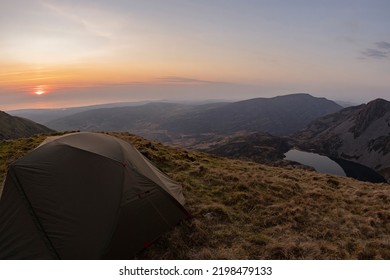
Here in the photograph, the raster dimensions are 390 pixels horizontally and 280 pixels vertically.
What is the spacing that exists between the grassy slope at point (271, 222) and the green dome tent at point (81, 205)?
1.09 meters

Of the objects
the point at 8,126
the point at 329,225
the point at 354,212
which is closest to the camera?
the point at 329,225

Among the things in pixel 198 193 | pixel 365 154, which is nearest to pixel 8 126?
pixel 198 193

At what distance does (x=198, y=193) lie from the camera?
17.1 meters

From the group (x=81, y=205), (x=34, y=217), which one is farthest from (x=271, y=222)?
(x=34, y=217)

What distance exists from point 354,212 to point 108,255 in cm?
1366

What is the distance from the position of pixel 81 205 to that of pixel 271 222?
A: 861cm

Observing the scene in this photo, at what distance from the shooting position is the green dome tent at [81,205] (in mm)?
9562

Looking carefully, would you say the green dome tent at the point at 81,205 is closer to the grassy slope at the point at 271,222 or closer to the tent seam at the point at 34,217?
the tent seam at the point at 34,217

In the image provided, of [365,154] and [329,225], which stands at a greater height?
[329,225]

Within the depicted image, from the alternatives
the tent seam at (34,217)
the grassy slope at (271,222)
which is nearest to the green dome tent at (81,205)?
the tent seam at (34,217)

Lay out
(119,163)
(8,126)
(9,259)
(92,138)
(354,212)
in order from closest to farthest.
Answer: (9,259), (119,163), (92,138), (354,212), (8,126)

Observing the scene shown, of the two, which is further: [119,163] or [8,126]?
[8,126]

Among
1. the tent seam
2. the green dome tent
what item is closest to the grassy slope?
the green dome tent
